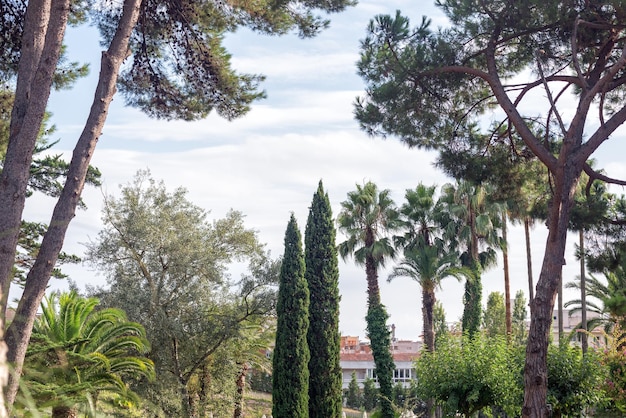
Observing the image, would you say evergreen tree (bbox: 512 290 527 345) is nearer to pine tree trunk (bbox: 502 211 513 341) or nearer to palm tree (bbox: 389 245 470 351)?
pine tree trunk (bbox: 502 211 513 341)

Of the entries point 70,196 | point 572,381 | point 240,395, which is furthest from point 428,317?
point 70,196

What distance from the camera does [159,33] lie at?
1138 centimetres

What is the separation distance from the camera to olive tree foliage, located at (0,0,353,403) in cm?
665

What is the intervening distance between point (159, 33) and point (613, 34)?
7.75 m

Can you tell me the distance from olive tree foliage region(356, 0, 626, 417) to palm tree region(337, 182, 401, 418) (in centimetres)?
1396

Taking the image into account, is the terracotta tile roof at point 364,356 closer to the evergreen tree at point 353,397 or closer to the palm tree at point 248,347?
the evergreen tree at point 353,397

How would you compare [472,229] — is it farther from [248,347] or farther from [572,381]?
[572,381]

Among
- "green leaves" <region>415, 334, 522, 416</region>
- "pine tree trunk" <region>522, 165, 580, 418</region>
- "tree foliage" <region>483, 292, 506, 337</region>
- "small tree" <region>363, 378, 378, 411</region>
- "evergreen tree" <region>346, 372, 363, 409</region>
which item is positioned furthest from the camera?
"evergreen tree" <region>346, 372, 363, 409</region>

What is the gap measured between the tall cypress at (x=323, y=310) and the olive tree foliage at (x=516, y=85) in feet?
26.0

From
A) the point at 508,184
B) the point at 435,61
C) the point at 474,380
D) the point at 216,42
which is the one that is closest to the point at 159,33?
the point at 216,42

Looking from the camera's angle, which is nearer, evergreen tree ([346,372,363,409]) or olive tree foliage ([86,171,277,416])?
olive tree foliage ([86,171,277,416])

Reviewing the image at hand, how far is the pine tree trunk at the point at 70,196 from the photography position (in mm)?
6242

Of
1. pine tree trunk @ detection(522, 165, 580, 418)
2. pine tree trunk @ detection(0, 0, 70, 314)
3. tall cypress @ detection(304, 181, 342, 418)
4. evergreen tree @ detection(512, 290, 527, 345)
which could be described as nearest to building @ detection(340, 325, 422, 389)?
evergreen tree @ detection(512, 290, 527, 345)

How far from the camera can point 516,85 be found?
12914mm
